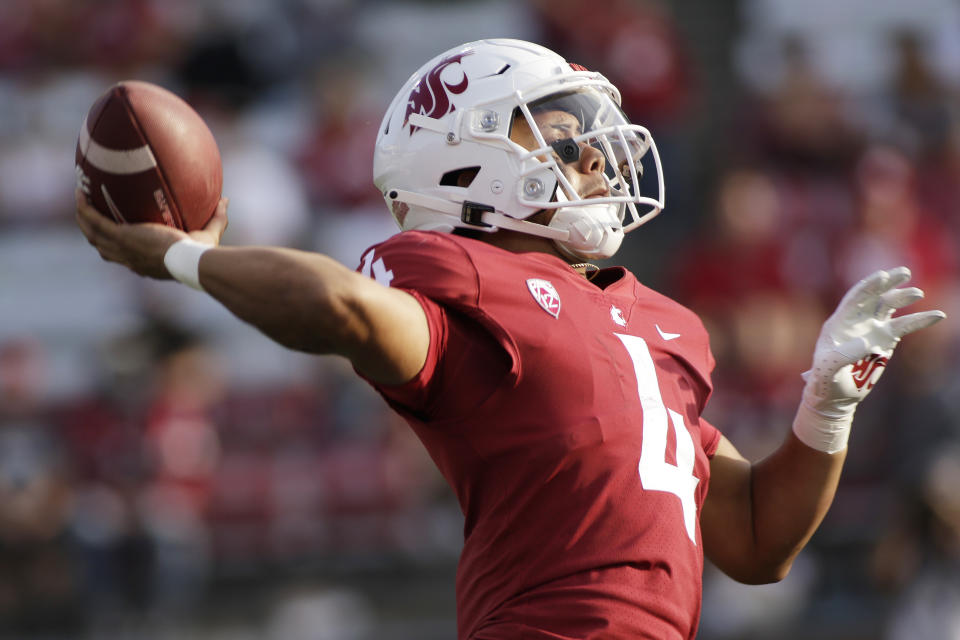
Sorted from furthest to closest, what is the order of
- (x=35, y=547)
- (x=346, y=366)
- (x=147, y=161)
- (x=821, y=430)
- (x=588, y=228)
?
(x=346, y=366), (x=35, y=547), (x=821, y=430), (x=588, y=228), (x=147, y=161)

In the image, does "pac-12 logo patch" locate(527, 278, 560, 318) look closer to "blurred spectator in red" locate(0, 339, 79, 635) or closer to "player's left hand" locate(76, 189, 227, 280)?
"player's left hand" locate(76, 189, 227, 280)

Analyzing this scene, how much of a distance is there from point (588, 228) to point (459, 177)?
28cm

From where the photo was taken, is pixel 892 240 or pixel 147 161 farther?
pixel 892 240

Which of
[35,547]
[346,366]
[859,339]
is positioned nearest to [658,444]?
[859,339]

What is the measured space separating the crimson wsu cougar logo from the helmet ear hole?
4.7 inches

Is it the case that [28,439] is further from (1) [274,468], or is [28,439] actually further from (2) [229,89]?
(2) [229,89]

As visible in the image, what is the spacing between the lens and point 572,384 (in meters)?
2.46

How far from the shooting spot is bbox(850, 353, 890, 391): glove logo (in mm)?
2895

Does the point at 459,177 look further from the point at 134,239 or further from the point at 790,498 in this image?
the point at 790,498

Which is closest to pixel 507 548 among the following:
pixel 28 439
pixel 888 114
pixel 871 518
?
pixel 871 518

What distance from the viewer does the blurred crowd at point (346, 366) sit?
677 cm

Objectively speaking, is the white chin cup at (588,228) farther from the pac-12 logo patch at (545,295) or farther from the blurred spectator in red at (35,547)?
the blurred spectator in red at (35,547)

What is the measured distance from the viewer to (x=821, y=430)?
9.80 feet

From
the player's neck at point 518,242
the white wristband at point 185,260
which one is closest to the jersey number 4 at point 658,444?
the player's neck at point 518,242
